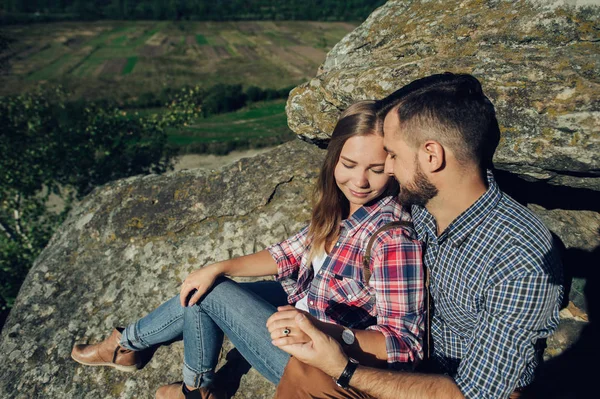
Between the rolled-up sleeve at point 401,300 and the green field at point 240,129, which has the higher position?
the rolled-up sleeve at point 401,300

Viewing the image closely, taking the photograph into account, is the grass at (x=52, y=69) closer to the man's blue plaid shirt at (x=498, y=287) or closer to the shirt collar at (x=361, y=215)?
the shirt collar at (x=361, y=215)

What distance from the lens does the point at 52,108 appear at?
942 cm

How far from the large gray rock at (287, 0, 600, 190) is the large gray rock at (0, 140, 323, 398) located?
0.89 m

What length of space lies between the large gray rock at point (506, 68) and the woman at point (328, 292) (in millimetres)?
940

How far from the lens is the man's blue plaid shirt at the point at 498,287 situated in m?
2.17

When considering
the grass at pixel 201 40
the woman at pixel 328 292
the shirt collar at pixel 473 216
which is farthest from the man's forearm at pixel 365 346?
the grass at pixel 201 40

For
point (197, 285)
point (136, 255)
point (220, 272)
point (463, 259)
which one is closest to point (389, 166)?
point (463, 259)

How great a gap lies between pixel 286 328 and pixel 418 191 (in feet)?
3.70

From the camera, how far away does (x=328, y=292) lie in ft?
9.72

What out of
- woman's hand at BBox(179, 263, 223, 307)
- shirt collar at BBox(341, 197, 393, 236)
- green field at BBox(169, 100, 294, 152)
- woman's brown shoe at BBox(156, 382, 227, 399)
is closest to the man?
shirt collar at BBox(341, 197, 393, 236)

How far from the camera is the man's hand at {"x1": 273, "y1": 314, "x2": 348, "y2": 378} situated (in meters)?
2.33

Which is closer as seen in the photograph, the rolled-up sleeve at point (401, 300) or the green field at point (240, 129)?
the rolled-up sleeve at point (401, 300)

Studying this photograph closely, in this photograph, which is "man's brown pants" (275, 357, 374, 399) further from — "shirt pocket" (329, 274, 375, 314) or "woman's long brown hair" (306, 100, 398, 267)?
"woman's long brown hair" (306, 100, 398, 267)

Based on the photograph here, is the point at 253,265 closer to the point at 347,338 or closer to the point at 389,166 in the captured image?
the point at 347,338
